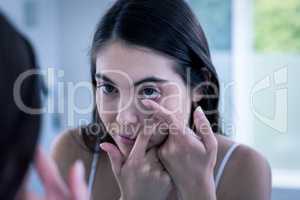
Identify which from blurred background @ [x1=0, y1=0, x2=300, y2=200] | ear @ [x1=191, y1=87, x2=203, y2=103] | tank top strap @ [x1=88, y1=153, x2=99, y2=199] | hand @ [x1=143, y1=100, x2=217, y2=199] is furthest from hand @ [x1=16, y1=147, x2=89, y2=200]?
blurred background @ [x1=0, y1=0, x2=300, y2=200]

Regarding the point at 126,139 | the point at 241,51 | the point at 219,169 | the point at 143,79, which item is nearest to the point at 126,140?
the point at 126,139

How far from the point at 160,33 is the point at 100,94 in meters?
0.14

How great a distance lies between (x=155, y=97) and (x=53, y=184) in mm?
359

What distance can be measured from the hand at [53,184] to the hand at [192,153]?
306mm

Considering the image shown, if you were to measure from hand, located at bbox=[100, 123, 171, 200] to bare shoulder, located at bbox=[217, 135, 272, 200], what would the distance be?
177 mm

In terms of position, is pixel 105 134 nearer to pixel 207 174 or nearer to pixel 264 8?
pixel 207 174

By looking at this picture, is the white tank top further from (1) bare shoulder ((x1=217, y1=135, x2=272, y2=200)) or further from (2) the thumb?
(2) the thumb

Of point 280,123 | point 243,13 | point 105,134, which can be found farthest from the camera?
point 243,13

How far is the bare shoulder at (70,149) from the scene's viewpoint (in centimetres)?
89

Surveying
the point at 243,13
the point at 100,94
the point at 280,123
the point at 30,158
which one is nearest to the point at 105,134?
the point at 100,94

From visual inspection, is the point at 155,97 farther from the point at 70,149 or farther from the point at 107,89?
the point at 70,149

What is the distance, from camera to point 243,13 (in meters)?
1.83

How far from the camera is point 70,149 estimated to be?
0.92 m

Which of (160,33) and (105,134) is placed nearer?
(160,33)
